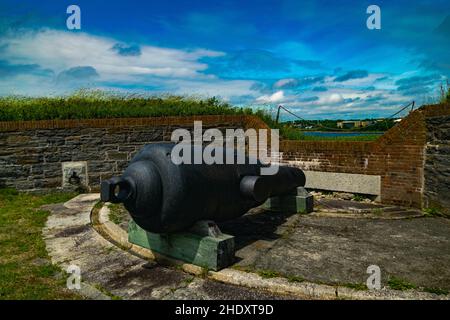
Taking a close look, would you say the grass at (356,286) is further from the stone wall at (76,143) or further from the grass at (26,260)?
the stone wall at (76,143)

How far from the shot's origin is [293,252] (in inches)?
165

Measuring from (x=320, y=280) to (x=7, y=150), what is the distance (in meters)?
7.70

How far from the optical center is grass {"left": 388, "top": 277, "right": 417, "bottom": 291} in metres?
3.21

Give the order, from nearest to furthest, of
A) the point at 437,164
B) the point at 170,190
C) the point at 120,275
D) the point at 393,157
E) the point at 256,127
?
the point at 170,190, the point at 120,275, the point at 437,164, the point at 393,157, the point at 256,127

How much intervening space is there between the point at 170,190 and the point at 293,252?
1.75 m

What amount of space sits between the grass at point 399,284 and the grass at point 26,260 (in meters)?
2.89

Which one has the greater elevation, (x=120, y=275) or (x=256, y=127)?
(x=256, y=127)

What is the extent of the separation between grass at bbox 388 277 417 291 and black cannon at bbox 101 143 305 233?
1618 mm

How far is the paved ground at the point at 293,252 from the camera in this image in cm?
337

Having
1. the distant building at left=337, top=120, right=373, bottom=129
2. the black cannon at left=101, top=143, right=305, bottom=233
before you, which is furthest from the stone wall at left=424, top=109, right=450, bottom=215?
the distant building at left=337, top=120, right=373, bottom=129

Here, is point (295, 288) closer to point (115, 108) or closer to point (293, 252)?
point (293, 252)

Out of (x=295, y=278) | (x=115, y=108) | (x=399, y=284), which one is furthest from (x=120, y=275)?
(x=115, y=108)

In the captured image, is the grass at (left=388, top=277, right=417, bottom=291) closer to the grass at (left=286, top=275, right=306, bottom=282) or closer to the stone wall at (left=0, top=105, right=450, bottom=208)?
the grass at (left=286, top=275, right=306, bottom=282)

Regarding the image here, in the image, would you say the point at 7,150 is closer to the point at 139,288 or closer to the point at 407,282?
the point at 139,288
